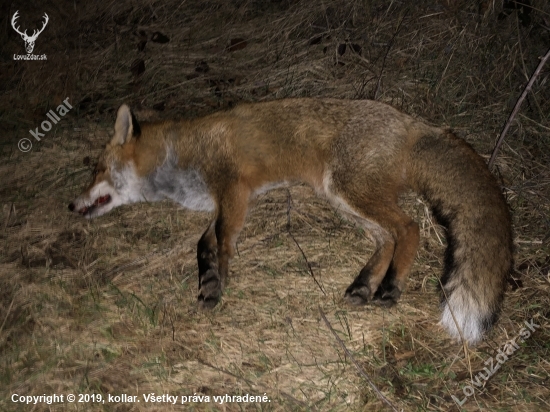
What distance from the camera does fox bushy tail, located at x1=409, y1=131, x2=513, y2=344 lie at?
323cm

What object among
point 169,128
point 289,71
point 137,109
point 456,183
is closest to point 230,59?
point 289,71

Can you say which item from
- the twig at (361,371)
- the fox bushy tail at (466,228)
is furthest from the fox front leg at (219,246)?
the fox bushy tail at (466,228)

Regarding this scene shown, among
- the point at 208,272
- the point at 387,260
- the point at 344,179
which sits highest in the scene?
the point at 344,179

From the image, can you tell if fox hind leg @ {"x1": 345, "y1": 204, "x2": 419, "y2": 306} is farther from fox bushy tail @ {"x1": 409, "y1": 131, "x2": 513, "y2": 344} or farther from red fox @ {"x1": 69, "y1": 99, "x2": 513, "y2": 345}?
fox bushy tail @ {"x1": 409, "y1": 131, "x2": 513, "y2": 344}

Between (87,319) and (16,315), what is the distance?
0.54 m

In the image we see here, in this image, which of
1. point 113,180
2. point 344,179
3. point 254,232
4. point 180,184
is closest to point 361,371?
point 344,179

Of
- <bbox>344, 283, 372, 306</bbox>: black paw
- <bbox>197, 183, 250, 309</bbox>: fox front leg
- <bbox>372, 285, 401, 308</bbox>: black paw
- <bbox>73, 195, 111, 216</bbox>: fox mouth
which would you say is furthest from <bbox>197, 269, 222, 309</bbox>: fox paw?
<bbox>73, 195, 111, 216</bbox>: fox mouth

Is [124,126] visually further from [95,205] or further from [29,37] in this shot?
[29,37]

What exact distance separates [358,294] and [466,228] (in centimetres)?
83

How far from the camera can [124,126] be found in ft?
15.0

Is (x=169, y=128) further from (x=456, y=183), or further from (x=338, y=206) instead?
(x=456, y=183)

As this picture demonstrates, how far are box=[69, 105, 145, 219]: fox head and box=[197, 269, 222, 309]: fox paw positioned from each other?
124cm

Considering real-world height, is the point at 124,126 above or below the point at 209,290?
above

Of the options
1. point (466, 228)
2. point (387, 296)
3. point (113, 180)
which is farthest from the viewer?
point (113, 180)
